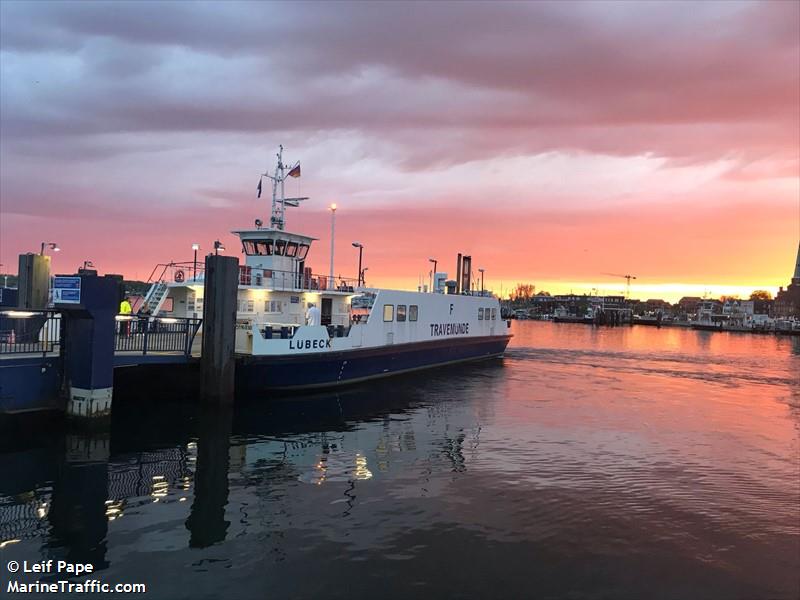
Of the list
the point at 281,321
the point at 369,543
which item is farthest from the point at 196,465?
the point at 281,321

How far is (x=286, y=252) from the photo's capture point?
92.4ft

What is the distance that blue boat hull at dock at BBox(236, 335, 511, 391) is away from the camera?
895 inches

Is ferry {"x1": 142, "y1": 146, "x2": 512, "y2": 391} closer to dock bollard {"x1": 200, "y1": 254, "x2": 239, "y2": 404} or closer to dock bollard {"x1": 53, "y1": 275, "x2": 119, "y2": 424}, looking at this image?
dock bollard {"x1": 200, "y1": 254, "x2": 239, "y2": 404}

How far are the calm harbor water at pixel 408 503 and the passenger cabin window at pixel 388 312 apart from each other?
284 inches

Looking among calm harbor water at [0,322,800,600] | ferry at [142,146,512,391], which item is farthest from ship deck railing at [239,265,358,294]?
calm harbor water at [0,322,800,600]

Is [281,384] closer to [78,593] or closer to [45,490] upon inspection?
[45,490]

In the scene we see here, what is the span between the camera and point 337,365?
85.1 ft

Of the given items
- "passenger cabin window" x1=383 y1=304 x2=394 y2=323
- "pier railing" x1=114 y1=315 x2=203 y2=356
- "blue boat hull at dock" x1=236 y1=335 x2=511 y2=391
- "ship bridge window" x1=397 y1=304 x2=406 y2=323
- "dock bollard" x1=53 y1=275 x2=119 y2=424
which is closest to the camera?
"dock bollard" x1=53 y1=275 x2=119 y2=424

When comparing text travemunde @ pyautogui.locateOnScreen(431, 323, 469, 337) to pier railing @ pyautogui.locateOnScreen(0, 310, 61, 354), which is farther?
text travemunde @ pyautogui.locateOnScreen(431, 323, 469, 337)

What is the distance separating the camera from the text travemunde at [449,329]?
35.6 metres

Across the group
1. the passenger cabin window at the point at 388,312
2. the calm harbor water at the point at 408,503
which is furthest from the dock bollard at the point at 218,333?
the passenger cabin window at the point at 388,312

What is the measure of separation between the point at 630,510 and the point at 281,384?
1549cm

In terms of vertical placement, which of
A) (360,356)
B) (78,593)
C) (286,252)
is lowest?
(78,593)

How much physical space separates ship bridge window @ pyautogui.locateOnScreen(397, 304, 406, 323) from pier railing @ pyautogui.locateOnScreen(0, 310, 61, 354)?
16786mm
